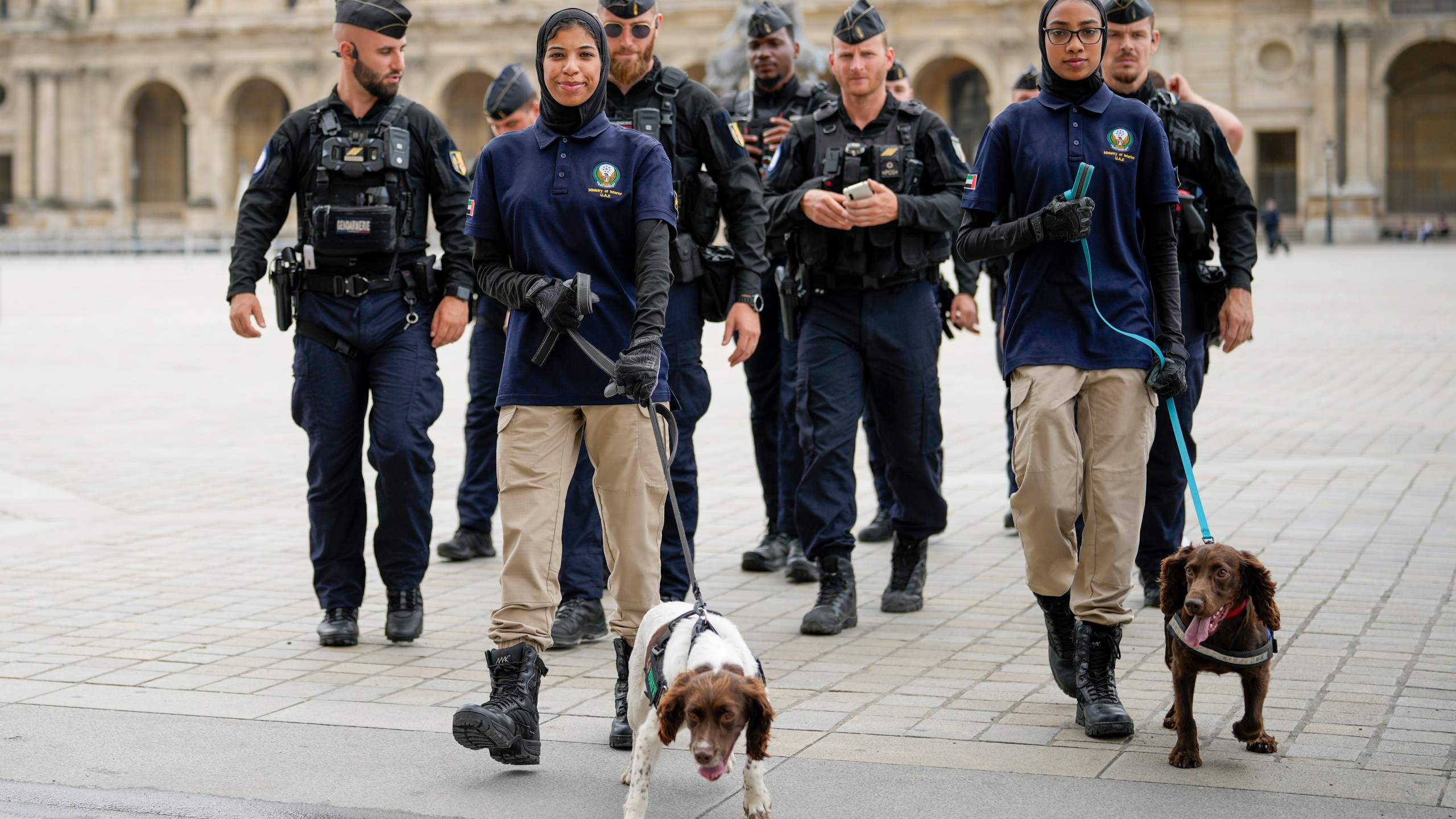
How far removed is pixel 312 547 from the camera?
623 centimetres

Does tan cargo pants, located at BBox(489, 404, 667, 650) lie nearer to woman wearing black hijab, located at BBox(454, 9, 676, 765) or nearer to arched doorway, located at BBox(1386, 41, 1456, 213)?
woman wearing black hijab, located at BBox(454, 9, 676, 765)

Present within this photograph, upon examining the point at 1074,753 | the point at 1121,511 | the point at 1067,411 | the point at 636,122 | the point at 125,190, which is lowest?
the point at 1074,753

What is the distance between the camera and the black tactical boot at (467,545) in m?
7.86

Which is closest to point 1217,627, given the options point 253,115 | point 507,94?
point 507,94

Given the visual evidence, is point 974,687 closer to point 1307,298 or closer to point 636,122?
point 636,122

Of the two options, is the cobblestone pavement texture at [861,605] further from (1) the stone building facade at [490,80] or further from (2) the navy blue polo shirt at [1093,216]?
(1) the stone building facade at [490,80]

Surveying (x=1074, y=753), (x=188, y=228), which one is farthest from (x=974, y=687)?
(x=188, y=228)

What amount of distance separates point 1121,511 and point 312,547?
3.06m

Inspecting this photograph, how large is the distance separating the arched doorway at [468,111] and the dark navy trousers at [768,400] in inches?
2387

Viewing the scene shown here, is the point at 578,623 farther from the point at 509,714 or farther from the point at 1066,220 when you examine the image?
the point at 1066,220

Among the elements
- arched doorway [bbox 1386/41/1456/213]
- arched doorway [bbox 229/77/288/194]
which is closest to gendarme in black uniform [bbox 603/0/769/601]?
arched doorway [bbox 1386/41/1456/213]

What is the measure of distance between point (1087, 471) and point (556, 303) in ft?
5.42

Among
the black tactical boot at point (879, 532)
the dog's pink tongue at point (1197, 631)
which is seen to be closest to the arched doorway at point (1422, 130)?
the black tactical boot at point (879, 532)

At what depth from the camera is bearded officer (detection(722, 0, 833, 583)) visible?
293 inches
